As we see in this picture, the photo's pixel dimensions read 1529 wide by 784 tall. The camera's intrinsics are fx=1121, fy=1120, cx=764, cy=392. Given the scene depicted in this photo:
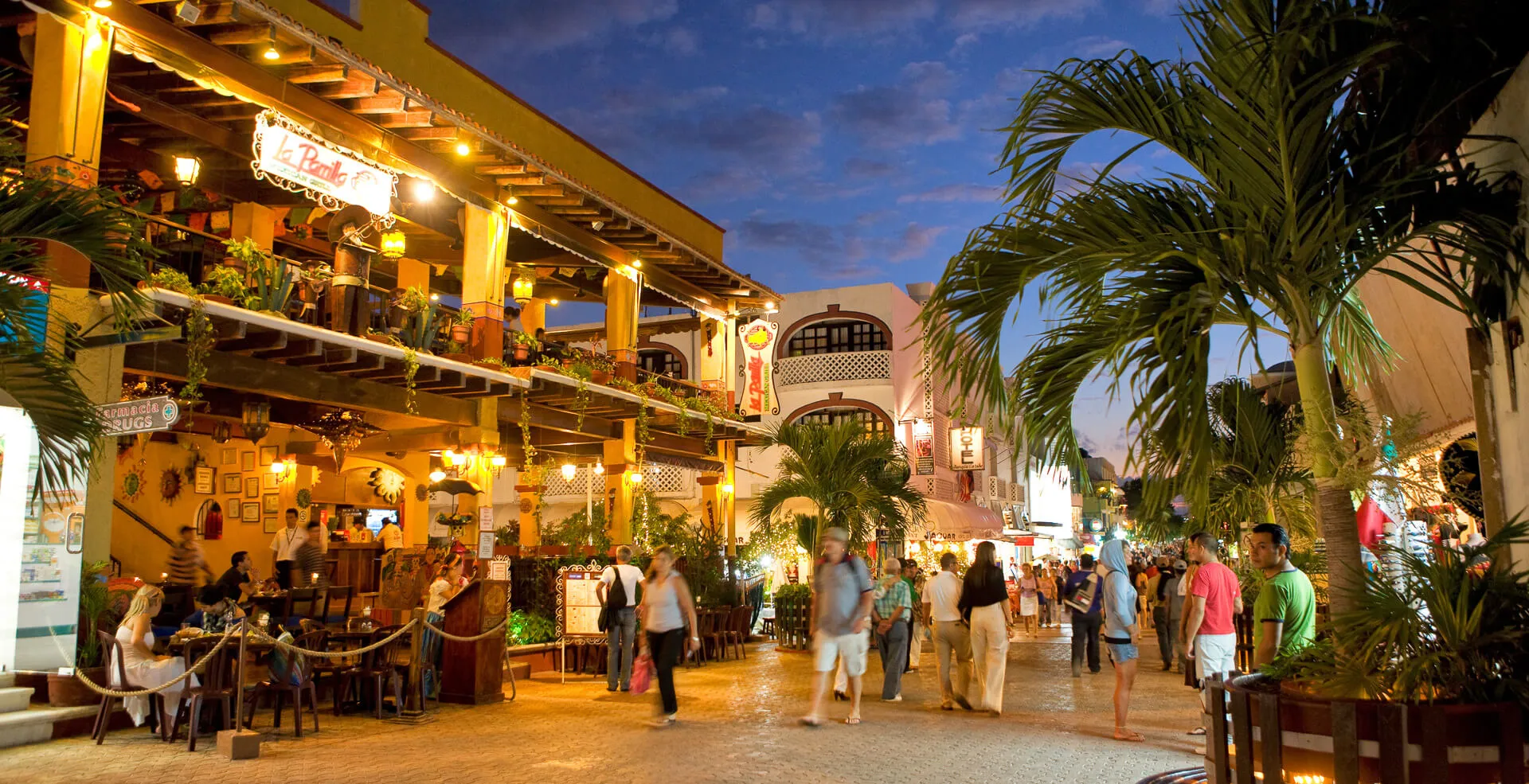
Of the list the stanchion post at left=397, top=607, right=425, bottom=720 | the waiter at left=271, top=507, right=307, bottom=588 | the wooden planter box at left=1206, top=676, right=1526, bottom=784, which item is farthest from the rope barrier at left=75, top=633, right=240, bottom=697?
the wooden planter box at left=1206, top=676, right=1526, bottom=784

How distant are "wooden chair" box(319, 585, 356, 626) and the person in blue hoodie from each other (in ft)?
33.1

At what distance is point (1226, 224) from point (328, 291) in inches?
444

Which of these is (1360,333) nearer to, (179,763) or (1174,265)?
(1174,265)

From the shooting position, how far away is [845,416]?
3416cm

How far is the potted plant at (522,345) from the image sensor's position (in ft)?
54.2

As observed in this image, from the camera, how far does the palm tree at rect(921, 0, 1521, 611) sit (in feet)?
15.9

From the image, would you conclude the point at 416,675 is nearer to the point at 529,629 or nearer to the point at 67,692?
the point at 67,692

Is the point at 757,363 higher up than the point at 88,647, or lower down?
higher up

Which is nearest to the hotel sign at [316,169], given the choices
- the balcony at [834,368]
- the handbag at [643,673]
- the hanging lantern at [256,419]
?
the hanging lantern at [256,419]

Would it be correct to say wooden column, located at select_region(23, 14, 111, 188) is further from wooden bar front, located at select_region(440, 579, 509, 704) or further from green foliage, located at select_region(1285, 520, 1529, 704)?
green foliage, located at select_region(1285, 520, 1529, 704)

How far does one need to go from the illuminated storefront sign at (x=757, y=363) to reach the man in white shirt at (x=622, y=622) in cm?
939

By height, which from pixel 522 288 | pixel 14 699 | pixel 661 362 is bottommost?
pixel 14 699

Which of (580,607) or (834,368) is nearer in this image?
(580,607)

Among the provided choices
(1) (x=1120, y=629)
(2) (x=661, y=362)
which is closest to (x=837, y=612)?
(1) (x=1120, y=629)
